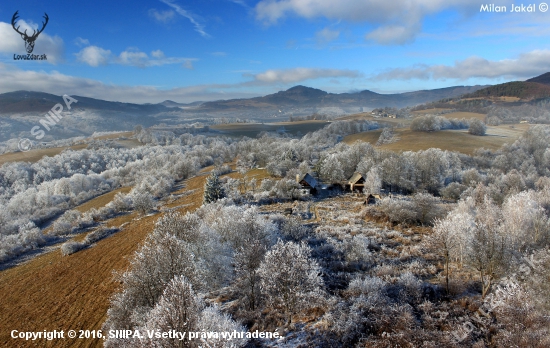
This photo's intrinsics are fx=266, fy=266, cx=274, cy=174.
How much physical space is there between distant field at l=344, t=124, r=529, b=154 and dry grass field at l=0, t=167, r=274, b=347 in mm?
81864

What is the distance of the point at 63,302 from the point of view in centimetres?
2341

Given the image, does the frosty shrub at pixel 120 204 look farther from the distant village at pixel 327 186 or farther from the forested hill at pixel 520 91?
the forested hill at pixel 520 91

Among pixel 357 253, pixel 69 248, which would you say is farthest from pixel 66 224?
pixel 357 253

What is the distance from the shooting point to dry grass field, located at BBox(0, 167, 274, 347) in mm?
20453

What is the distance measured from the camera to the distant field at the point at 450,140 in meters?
84.9

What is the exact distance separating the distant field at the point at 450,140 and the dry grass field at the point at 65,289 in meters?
81.9

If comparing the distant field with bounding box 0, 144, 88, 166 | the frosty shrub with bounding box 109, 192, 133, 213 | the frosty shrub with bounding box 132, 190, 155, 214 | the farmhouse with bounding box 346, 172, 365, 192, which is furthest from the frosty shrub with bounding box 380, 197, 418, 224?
the distant field with bounding box 0, 144, 88, 166

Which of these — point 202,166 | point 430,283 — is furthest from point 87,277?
point 202,166

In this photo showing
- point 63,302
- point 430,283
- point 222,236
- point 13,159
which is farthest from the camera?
point 13,159

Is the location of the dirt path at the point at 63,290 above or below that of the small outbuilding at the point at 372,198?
below

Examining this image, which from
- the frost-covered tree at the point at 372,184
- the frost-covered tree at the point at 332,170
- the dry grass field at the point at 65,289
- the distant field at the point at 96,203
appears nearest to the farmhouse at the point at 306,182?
the frost-covered tree at the point at 332,170

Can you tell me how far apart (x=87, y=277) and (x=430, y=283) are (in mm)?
32475

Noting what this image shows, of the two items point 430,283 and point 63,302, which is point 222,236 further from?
point 430,283

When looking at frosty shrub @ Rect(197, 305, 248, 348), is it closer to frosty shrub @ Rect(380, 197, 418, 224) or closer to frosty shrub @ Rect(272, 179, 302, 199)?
frosty shrub @ Rect(380, 197, 418, 224)
